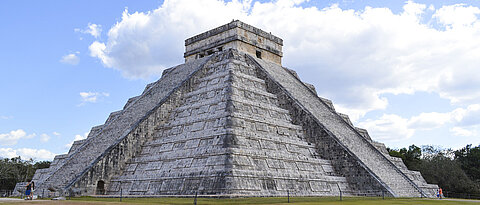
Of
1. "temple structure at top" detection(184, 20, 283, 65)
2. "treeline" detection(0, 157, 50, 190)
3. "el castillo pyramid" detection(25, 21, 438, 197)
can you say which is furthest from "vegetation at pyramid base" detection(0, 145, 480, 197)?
"temple structure at top" detection(184, 20, 283, 65)

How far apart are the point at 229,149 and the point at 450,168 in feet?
81.4

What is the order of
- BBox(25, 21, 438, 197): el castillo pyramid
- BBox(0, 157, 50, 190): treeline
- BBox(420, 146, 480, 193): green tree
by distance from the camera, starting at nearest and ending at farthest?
BBox(25, 21, 438, 197): el castillo pyramid < BBox(420, 146, 480, 193): green tree < BBox(0, 157, 50, 190): treeline

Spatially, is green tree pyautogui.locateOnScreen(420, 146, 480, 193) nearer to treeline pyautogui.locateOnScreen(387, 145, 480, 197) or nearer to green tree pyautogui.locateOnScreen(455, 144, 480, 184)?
treeline pyautogui.locateOnScreen(387, 145, 480, 197)

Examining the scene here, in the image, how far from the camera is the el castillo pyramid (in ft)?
49.2

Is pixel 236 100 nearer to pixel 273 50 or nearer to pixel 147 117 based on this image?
pixel 147 117

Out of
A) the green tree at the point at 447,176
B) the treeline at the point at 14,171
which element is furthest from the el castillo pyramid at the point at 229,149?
the treeline at the point at 14,171

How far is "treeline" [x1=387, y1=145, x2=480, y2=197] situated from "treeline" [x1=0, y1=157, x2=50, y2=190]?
33.5 metres

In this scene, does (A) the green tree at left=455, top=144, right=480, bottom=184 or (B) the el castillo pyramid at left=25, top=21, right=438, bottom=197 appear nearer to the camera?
(B) the el castillo pyramid at left=25, top=21, right=438, bottom=197

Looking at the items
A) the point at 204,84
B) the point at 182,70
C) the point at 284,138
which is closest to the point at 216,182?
the point at 284,138

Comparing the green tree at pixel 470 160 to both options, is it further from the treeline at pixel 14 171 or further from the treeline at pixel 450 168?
the treeline at pixel 14 171

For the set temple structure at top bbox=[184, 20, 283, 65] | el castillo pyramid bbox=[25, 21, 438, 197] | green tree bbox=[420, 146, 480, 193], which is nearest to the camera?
el castillo pyramid bbox=[25, 21, 438, 197]

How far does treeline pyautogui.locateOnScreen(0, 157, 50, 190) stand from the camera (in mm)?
37531

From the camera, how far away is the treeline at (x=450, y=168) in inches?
1215

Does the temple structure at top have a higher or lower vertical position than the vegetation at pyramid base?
higher
